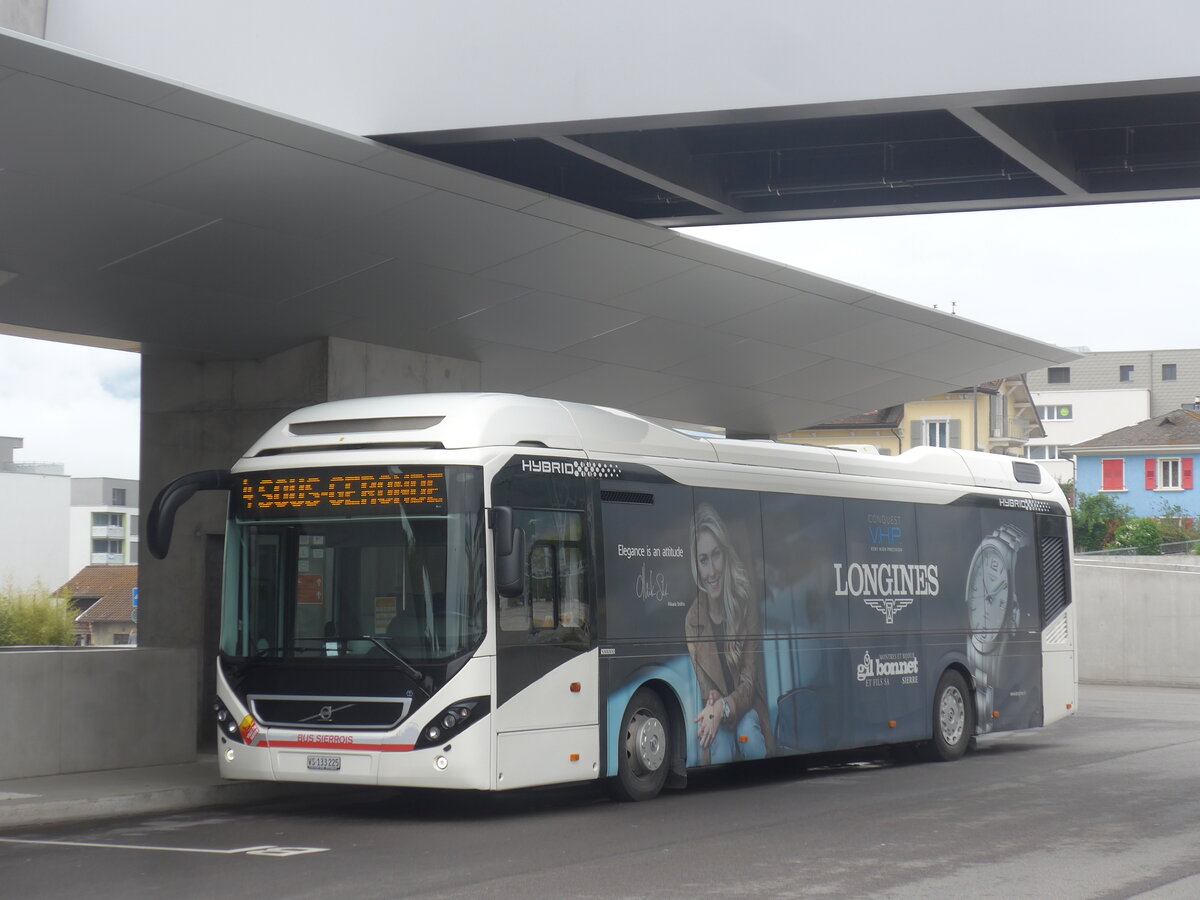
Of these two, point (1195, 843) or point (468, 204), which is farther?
point (468, 204)

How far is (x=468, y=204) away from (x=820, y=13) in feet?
12.7

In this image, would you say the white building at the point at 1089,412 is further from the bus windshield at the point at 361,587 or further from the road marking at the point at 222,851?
the road marking at the point at 222,851

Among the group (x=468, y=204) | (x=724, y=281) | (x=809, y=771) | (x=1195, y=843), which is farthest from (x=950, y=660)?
(x=468, y=204)

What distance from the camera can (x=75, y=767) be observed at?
14133 mm

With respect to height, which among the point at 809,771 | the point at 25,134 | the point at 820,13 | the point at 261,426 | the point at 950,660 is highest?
the point at 820,13

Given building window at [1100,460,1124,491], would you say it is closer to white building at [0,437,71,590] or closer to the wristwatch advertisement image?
white building at [0,437,71,590]

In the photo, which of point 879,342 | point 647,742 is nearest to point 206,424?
point 647,742

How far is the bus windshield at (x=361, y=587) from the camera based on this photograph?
37.0 ft

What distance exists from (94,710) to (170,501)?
3.47 m

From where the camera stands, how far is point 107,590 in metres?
83.1

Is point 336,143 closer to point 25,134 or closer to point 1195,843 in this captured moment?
point 25,134

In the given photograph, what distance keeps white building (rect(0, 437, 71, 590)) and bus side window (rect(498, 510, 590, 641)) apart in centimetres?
8503

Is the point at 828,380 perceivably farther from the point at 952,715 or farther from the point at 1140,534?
the point at 1140,534

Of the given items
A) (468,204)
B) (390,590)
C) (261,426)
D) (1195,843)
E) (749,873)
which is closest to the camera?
(749,873)
